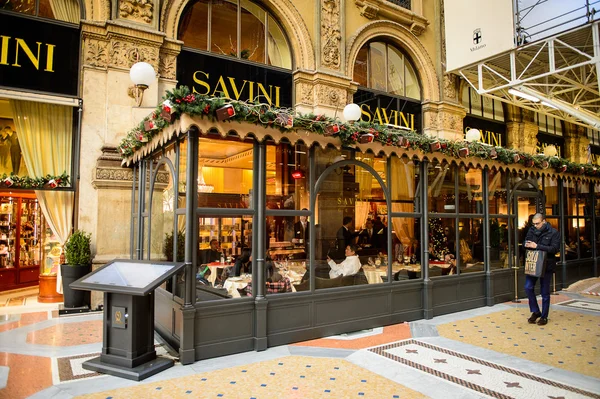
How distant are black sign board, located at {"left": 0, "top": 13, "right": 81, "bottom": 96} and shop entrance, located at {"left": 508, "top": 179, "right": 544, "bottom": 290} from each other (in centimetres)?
1025

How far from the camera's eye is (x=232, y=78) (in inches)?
432

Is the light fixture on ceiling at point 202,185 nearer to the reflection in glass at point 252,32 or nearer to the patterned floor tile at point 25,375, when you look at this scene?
the patterned floor tile at point 25,375

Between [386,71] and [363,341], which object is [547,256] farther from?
[386,71]

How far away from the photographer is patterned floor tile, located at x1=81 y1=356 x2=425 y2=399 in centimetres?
442

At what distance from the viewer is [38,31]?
347 inches

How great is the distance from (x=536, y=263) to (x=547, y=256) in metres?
0.30

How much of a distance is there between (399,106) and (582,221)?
654 cm

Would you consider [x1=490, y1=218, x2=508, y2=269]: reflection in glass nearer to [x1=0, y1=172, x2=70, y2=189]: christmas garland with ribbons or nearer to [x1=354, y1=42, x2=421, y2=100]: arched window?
[x1=354, y1=42, x2=421, y2=100]: arched window

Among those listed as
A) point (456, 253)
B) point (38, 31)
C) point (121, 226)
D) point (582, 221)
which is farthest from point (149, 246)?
point (582, 221)

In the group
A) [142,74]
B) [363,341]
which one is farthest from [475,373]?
[142,74]

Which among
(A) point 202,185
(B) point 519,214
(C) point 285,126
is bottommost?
(B) point 519,214

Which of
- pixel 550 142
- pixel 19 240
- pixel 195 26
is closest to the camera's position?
pixel 195 26

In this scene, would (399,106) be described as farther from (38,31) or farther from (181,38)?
(38,31)

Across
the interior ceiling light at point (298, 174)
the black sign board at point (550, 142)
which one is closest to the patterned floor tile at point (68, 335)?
the interior ceiling light at point (298, 174)
